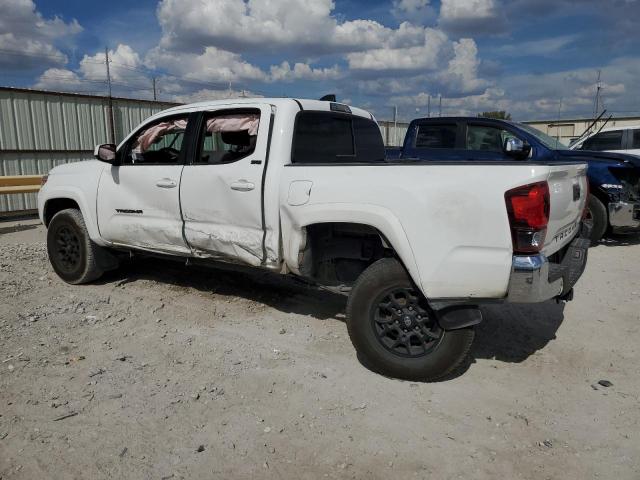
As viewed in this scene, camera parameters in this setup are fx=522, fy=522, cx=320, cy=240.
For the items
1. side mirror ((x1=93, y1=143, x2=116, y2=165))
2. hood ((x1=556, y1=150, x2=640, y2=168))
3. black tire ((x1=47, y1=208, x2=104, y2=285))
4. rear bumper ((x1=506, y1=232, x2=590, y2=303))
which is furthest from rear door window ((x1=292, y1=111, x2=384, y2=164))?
hood ((x1=556, y1=150, x2=640, y2=168))

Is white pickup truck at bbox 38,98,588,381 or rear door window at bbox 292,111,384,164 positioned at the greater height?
rear door window at bbox 292,111,384,164

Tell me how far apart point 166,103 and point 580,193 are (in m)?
12.0

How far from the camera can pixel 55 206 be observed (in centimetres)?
591

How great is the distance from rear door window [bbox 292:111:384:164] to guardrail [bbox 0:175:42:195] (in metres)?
7.26

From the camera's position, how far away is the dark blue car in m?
7.71

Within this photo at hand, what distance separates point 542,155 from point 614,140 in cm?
392

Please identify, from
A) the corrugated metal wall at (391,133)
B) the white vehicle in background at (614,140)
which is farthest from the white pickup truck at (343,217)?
the corrugated metal wall at (391,133)

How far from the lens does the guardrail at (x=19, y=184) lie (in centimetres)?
956

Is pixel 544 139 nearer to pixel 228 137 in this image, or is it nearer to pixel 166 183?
pixel 228 137

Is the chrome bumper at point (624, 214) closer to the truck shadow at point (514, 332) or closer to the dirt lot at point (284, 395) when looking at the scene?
the dirt lot at point (284, 395)

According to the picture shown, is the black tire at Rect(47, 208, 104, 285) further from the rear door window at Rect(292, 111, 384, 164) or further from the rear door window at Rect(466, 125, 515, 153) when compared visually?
the rear door window at Rect(466, 125, 515, 153)

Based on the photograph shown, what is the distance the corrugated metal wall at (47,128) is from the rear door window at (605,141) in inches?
413

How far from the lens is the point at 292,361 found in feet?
12.9

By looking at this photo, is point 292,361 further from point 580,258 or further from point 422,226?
point 580,258
